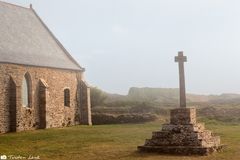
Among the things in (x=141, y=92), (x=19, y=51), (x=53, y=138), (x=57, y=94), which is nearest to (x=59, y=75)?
(x=57, y=94)

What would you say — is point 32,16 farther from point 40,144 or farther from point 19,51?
point 40,144

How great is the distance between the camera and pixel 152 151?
17.2 metres

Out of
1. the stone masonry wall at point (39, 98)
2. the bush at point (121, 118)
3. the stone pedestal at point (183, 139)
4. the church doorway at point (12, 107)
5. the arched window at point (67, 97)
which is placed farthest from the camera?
the bush at point (121, 118)

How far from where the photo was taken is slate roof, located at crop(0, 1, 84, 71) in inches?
1164

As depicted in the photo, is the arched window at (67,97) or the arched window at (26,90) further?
the arched window at (67,97)

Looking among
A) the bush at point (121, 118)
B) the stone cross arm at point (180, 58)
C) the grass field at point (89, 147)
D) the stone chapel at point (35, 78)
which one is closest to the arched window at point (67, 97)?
the stone chapel at point (35, 78)

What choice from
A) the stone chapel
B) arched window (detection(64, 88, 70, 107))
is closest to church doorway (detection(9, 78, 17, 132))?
the stone chapel

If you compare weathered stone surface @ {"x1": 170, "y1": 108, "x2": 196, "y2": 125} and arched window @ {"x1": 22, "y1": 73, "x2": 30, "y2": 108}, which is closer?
→ weathered stone surface @ {"x1": 170, "y1": 108, "x2": 196, "y2": 125}

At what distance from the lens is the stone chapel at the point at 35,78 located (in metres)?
28.1

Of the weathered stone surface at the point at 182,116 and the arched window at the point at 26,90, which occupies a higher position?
the arched window at the point at 26,90

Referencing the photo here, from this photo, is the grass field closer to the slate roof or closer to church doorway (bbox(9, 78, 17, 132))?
church doorway (bbox(9, 78, 17, 132))

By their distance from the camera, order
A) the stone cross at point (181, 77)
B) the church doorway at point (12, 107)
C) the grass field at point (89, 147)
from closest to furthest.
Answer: the grass field at point (89, 147) → the stone cross at point (181, 77) → the church doorway at point (12, 107)

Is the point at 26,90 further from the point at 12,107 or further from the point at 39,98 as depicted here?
the point at 12,107

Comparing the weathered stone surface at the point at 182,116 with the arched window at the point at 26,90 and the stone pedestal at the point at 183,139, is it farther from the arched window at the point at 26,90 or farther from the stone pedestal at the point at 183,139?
the arched window at the point at 26,90
